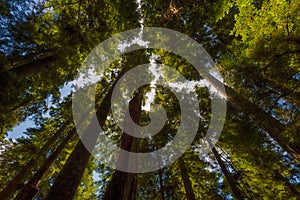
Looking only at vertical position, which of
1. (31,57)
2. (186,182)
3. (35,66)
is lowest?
(186,182)

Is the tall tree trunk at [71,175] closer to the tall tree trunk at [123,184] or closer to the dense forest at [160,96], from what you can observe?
the dense forest at [160,96]

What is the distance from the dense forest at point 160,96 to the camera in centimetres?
471

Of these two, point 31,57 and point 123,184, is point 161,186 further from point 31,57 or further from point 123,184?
point 31,57

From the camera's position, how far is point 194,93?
38.3 feet

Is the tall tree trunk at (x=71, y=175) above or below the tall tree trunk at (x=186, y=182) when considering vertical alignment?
below

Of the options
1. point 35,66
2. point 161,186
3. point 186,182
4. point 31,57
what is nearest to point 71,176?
point 35,66

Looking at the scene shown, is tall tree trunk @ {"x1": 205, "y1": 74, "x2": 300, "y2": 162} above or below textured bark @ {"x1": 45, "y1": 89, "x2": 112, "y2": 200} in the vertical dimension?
above

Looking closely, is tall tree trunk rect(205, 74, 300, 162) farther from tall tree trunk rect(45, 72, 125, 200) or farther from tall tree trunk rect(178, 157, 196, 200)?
tall tree trunk rect(45, 72, 125, 200)

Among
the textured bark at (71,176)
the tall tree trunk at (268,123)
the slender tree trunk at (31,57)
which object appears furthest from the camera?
the slender tree trunk at (31,57)

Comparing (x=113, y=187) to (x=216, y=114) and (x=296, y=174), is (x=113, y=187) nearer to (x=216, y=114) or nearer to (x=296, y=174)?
(x=216, y=114)

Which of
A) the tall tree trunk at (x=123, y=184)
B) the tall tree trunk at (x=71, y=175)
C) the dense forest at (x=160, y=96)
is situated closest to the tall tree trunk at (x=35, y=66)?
the dense forest at (x=160, y=96)

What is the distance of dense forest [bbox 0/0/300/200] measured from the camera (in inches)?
185

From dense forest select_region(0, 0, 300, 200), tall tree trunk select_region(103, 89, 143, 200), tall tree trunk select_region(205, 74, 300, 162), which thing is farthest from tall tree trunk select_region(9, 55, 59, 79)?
tall tree trunk select_region(205, 74, 300, 162)

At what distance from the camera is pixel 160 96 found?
1367 cm
